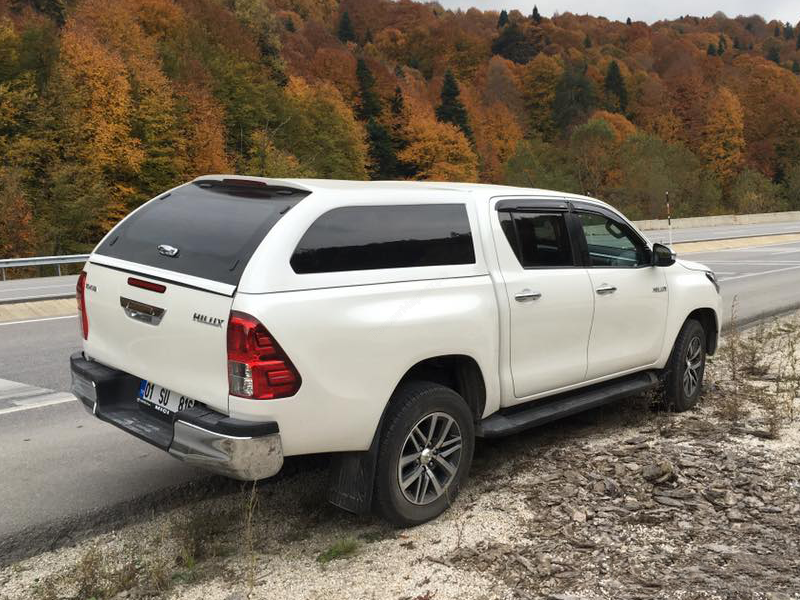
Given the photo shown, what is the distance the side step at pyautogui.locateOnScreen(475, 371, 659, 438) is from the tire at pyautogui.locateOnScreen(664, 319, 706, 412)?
244 millimetres

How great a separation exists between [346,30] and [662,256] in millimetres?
136271

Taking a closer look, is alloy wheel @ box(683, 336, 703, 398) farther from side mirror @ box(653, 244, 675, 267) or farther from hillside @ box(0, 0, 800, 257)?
hillside @ box(0, 0, 800, 257)

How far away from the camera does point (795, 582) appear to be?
368 cm

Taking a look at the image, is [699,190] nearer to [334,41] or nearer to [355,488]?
[334,41]

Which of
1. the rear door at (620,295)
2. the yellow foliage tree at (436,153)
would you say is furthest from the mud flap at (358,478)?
the yellow foliage tree at (436,153)

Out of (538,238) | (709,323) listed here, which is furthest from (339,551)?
(709,323)

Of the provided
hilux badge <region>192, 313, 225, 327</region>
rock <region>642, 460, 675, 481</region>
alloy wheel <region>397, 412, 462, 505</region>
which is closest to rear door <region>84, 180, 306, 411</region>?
hilux badge <region>192, 313, 225, 327</region>

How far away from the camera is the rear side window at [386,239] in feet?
13.2

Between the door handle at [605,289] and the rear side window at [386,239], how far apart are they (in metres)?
1.27

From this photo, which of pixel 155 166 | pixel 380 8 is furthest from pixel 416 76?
pixel 155 166

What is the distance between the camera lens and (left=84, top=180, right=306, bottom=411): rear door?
387 centimetres

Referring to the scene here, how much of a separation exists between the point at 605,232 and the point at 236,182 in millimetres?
2899

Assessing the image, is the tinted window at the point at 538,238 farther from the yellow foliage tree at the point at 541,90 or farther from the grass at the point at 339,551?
the yellow foliage tree at the point at 541,90

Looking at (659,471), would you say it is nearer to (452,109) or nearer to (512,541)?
(512,541)
